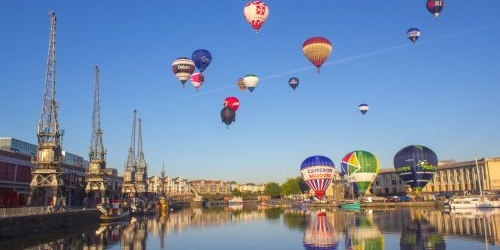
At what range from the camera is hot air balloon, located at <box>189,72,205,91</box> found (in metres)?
65.8

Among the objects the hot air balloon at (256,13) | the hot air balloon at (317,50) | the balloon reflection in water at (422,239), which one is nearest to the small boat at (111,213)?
the hot air balloon at (256,13)

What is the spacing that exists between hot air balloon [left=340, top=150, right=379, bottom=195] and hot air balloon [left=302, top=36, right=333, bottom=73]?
47073mm

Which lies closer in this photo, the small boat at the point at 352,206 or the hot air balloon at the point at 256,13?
the hot air balloon at the point at 256,13

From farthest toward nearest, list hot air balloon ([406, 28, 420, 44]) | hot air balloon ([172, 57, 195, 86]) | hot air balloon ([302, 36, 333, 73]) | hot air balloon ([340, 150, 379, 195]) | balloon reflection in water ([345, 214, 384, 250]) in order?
hot air balloon ([340, 150, 379, 195]) < hot air balloon ([406, 28, 420, 44]) < hot air balloon ([172, 57, 195, 86]) < hot air balloon ([302, 36, 333, 73]) < balloon reflection in water ([345, 214, 384, 250])

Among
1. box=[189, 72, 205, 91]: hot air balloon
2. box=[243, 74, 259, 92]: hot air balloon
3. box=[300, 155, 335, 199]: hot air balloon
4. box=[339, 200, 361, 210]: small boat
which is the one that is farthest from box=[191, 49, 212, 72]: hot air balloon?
box=[339, 200, 361, 210]: small boat

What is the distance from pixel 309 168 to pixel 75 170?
159 ft

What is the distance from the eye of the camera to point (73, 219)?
57.6 metres

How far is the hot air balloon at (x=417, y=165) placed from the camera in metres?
99.9

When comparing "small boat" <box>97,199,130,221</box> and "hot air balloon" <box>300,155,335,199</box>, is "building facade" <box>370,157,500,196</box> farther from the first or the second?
"small boat" <box>97,199,130,221</box>

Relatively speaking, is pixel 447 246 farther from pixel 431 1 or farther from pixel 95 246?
pixel 431 1

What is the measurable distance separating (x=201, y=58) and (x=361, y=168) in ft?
173

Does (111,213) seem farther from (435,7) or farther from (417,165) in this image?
(417,165)

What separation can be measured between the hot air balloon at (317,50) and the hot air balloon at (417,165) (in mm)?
50683

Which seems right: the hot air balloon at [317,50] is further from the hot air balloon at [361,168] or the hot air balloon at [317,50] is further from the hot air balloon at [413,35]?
the hot air balloon at [361,168]
